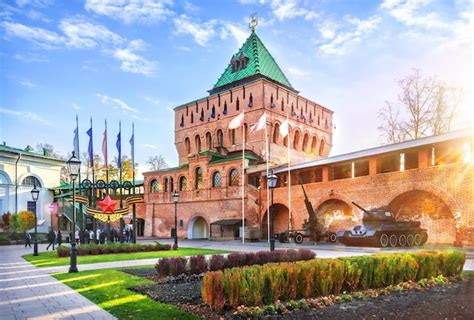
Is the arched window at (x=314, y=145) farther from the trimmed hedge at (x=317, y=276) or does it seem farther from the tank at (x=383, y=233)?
the trimmed hedge at (x=317, y=276)

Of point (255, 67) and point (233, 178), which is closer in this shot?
point (233, 178)

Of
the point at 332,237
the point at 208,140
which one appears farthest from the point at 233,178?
the point at 332,237

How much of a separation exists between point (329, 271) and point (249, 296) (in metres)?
2.07

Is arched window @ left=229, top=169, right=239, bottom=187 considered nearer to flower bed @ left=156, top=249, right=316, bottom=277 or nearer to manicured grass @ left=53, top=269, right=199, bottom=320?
flower bed @ left=156, top=249, right=316, bottom=277

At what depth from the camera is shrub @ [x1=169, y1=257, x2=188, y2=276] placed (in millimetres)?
11167

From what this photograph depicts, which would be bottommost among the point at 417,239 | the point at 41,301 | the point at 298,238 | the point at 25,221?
the point at 298,238

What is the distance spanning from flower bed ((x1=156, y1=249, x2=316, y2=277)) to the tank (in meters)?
9.16

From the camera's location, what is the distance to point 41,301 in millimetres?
8453

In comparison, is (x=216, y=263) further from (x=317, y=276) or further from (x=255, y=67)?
(x=255, y=67)

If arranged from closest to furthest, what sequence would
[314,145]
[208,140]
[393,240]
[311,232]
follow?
[393,240]
[311,232]
[208,140]
[314,145]

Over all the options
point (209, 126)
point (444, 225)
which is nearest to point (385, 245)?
point (444, 225)

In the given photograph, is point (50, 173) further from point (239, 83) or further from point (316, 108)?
point (316, 108)

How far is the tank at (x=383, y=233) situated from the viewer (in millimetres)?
21422

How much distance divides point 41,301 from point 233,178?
28869mm
